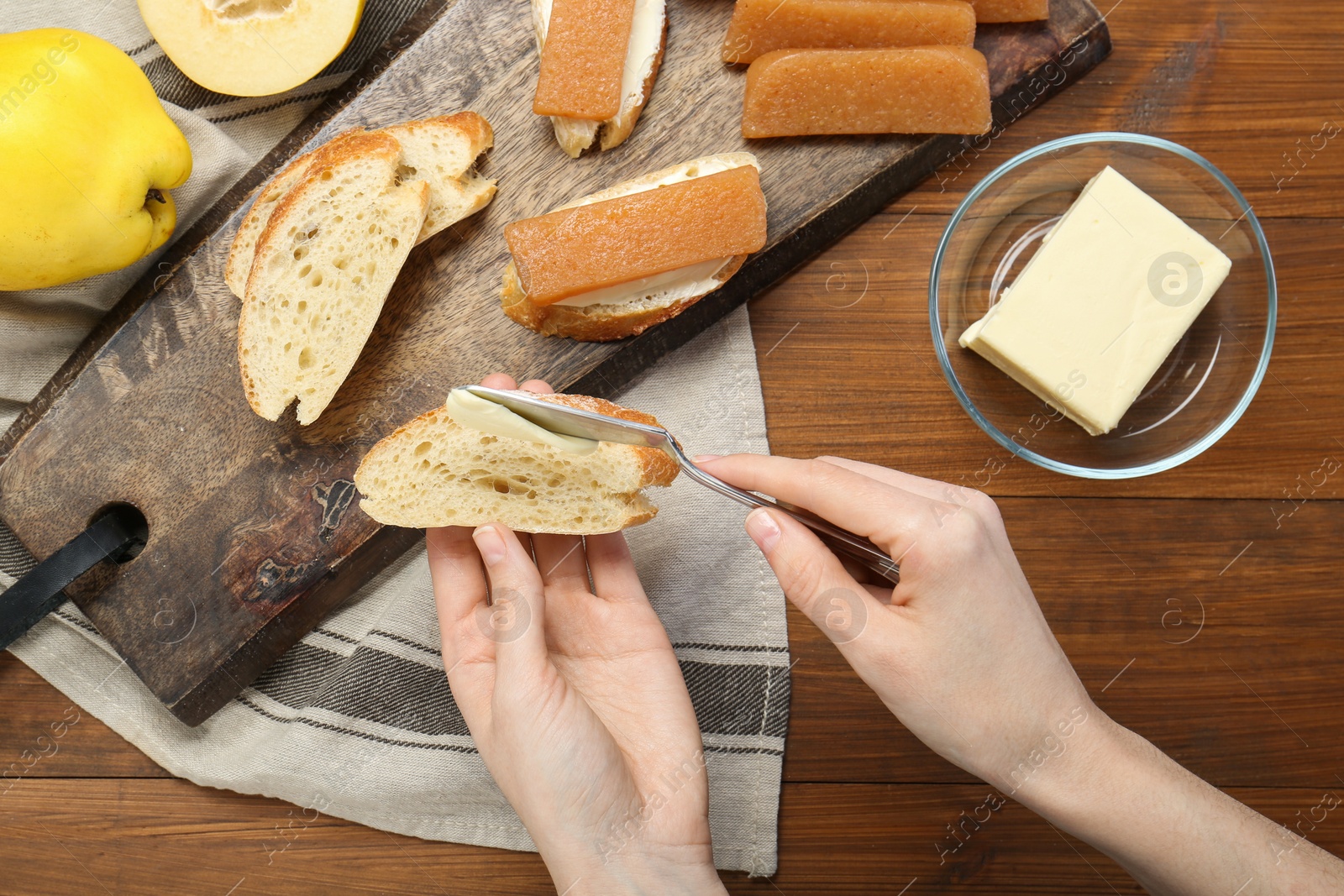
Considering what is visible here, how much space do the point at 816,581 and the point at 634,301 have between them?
618 millimetres

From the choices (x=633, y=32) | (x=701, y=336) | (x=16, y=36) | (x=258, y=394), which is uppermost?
(x=16, y=36)

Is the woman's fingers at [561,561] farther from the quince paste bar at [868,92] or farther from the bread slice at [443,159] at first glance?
the quince paste bar at [868,92]

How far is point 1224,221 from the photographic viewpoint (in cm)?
163

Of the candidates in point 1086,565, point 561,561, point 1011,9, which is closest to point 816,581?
point 561,561

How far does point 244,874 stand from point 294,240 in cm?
123

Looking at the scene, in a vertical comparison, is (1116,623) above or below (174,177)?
below

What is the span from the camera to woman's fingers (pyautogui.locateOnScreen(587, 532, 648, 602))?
4.84 feet

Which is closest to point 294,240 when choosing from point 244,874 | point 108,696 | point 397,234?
point 397,234

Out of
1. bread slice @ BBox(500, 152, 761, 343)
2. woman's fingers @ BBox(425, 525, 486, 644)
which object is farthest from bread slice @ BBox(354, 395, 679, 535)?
bread slice @ BBox(500, 152, 761, 343)

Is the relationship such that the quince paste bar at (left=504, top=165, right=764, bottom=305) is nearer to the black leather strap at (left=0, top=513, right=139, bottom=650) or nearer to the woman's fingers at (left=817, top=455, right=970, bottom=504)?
the woman's fingers at (left=817, top=455, right=970, bottom=504)

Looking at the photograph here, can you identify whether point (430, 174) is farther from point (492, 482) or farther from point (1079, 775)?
point (1079, 775)

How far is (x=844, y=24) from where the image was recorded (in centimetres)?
155

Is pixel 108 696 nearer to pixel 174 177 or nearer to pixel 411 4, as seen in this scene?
pixel 174 177

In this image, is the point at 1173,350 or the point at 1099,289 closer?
the point at 1099,289
